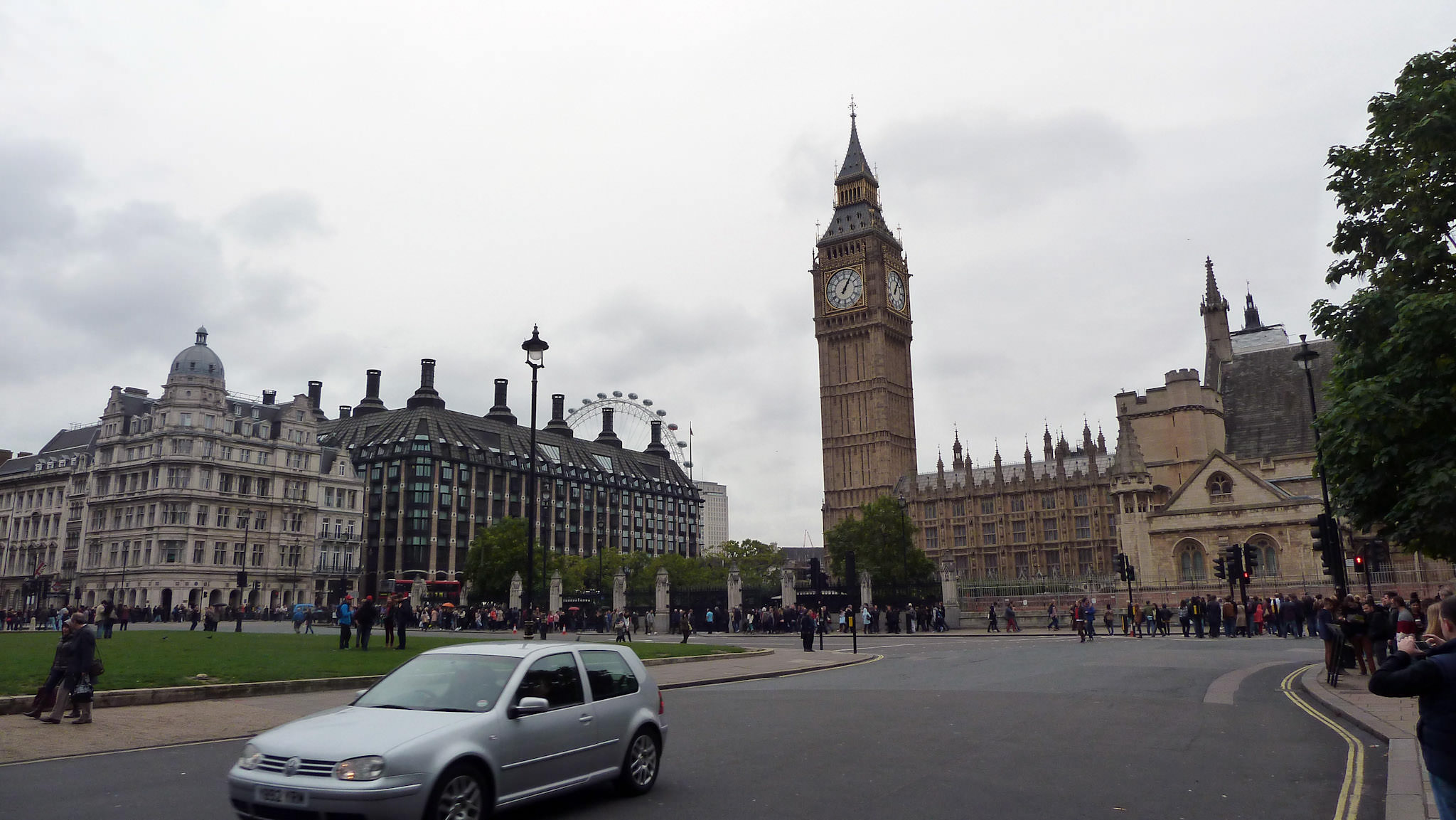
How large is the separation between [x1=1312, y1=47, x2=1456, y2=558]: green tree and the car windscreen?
40.5ft

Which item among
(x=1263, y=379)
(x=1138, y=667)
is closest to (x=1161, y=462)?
(x=1263, y=379)

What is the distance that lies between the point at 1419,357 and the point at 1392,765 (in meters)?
6.79

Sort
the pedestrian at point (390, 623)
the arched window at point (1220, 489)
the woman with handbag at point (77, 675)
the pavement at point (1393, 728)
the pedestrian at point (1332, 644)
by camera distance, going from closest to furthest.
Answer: the pavement at point (1393, 728) → the woman with handbag at point (77, 675) → the pedestrian at point (1332, 644) → the pedestrian at point (390, 623) → the arched window at point (1220, 489)

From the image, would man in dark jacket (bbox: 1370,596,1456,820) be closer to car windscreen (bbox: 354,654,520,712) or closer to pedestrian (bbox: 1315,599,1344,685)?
car windscreen (bbox: 354,654,520,712)

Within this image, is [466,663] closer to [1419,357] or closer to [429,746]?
[429,746]

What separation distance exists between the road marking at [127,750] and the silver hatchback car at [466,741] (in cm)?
536

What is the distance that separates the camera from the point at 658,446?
5925 inches

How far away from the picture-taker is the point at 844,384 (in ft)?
358

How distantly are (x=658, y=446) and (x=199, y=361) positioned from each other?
8282 centimetres

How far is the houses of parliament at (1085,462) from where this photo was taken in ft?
171

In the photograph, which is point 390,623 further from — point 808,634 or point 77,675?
point 808,634

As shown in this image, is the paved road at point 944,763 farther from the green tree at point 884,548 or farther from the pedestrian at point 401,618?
the green tree at point 884,548

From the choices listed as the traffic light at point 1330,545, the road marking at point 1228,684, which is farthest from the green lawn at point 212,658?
the traffic light at point 1330,545

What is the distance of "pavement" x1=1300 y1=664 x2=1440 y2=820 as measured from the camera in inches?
290
